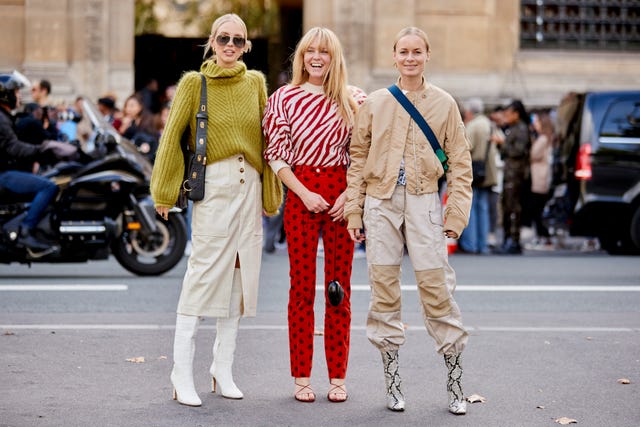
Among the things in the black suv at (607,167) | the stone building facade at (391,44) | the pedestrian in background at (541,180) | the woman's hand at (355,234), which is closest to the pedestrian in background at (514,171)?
the black suv at (607,167)

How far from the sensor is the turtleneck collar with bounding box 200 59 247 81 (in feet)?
22.4

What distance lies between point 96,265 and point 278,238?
3.68 m

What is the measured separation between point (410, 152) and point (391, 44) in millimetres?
14498

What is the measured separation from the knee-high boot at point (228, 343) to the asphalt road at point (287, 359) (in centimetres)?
9

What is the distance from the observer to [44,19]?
20.9m

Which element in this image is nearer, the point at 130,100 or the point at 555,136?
the point at 130,100

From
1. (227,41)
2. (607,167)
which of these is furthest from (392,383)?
(607,167)

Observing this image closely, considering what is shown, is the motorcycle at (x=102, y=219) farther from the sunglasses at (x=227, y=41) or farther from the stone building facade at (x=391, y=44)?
the stone building facade at (x=391, y=44)

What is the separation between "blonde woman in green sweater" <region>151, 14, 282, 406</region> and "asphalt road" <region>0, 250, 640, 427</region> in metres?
Result: 0.32

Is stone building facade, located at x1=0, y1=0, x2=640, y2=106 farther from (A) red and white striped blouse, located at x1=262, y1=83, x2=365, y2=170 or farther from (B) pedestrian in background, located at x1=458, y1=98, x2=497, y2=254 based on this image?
(A) red and white striped blouse, located at x1=262, y1=83, x2=365, y2=170

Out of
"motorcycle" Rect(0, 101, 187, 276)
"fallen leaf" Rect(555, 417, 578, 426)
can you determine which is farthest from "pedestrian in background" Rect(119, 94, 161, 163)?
"fallen leaf" Rect(555, 417, 578, 426)

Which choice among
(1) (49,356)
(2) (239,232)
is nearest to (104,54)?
(1) (49,356)

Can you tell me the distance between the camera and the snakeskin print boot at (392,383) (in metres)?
6.73

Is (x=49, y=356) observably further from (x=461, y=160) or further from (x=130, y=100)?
(x=130, y=100)
